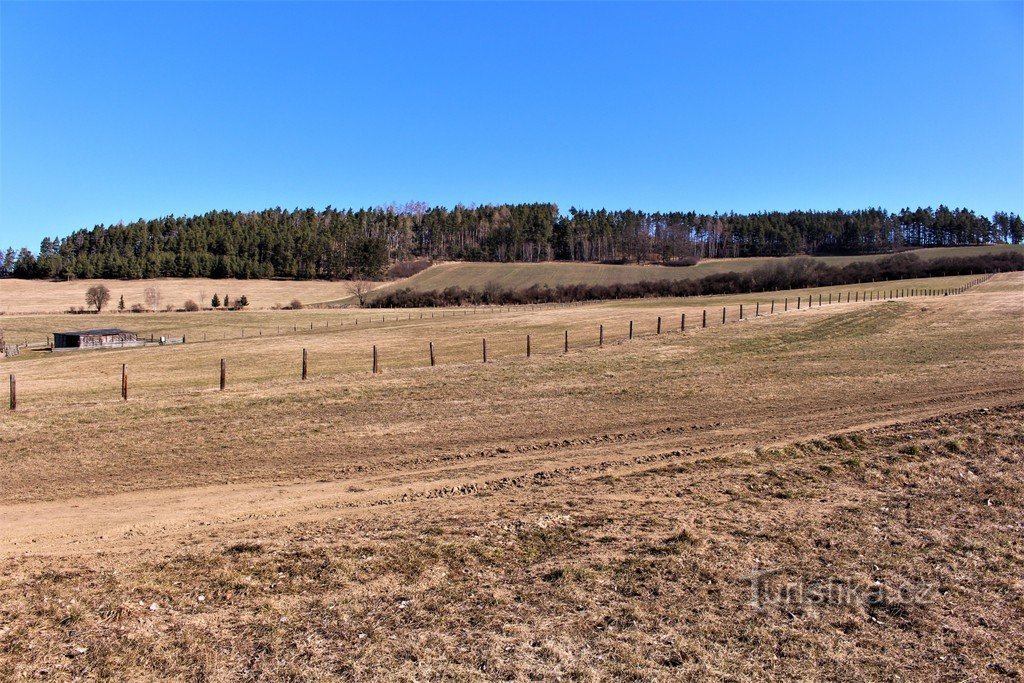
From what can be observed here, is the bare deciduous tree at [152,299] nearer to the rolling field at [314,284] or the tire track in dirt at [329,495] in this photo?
the rolling field at [314,284]

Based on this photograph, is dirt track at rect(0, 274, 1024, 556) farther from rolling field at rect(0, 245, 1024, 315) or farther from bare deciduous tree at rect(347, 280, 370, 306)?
rolling field at rect(0, 245, 1024, 315)

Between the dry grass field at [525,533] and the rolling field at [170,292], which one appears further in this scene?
the rolling field at [170,292]

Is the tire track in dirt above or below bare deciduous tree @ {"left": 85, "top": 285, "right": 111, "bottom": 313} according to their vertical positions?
below

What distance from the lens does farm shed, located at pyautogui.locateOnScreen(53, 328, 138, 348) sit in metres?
63.2

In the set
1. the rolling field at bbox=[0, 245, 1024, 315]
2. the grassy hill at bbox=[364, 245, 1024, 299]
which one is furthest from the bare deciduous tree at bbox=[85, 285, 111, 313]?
the grassy hill at bbox=[364, 245, 1024, 299]

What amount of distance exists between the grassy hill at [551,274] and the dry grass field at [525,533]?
319 ft

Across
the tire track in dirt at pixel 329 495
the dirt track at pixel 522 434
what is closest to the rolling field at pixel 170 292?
the dirt track at pixel 522 434

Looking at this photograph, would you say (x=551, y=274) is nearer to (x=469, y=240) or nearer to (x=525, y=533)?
(x=469, y=240)

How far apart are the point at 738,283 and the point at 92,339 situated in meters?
81.2

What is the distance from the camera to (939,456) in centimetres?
1195

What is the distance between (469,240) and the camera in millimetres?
191125

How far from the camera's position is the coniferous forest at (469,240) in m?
145

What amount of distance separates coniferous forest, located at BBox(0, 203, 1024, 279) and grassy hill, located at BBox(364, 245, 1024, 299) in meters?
16.3

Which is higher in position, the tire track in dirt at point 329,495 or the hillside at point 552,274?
the hillside at point 552,274
